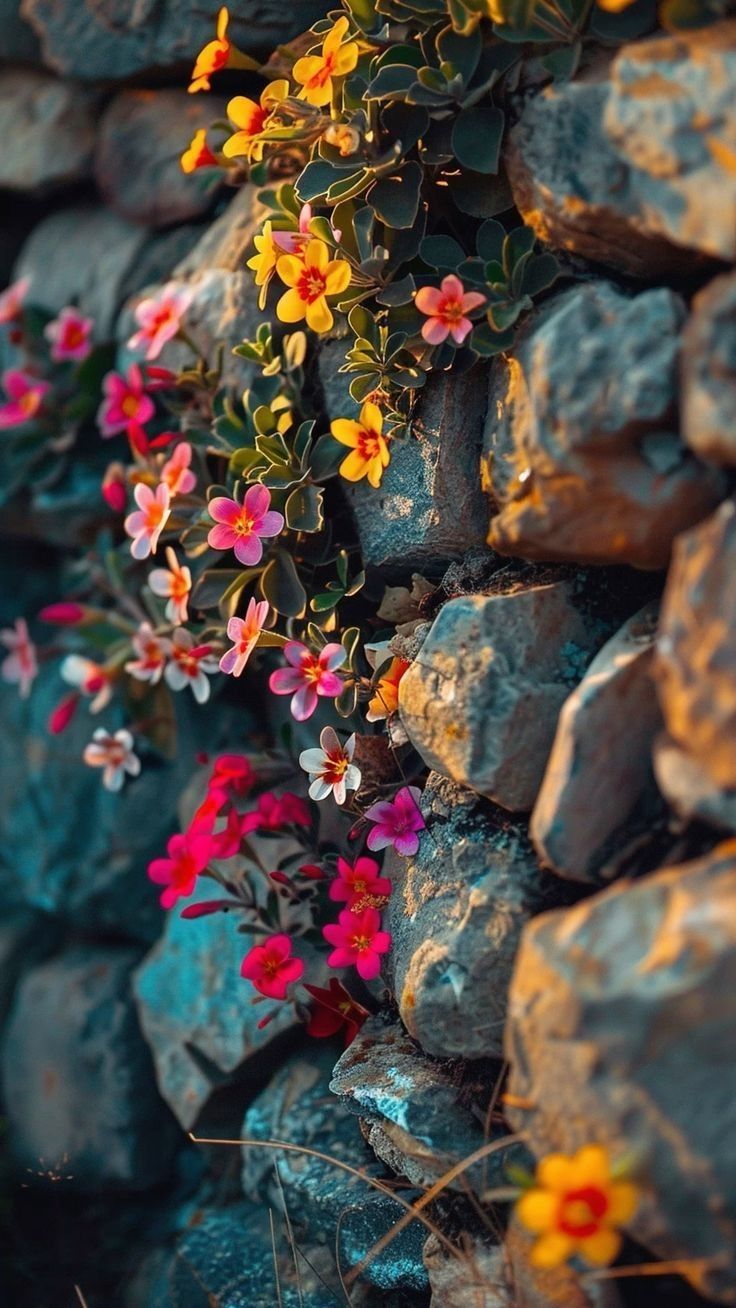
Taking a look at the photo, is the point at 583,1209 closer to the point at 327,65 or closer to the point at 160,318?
the point at 327,65

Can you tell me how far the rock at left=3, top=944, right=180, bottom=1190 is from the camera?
2.45m

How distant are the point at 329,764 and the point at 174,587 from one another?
0.52 metres

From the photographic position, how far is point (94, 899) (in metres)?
2.67

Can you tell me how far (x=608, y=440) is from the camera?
4.58 ft

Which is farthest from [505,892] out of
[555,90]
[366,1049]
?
[555,90]

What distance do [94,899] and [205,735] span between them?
19.1 inches

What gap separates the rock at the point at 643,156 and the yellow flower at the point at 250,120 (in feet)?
1.64

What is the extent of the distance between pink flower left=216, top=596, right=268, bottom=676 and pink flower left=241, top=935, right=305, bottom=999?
0.47 m

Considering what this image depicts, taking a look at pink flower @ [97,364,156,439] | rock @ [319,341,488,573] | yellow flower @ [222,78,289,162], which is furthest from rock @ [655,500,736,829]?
pink flower @ [97,364,156,439]

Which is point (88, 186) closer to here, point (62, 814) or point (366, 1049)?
point (62, 814)

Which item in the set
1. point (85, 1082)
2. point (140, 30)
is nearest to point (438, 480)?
point (140, 30)

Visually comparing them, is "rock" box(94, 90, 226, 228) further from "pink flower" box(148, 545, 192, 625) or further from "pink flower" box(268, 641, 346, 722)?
"pink flower" box(268, 641, 346, 722)

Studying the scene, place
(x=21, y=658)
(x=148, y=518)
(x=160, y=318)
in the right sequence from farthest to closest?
1. (x=21, y=658)
2. (x=160, y=318)
3. (x=148, y=518)

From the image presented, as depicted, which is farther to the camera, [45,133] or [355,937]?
[45,133]
